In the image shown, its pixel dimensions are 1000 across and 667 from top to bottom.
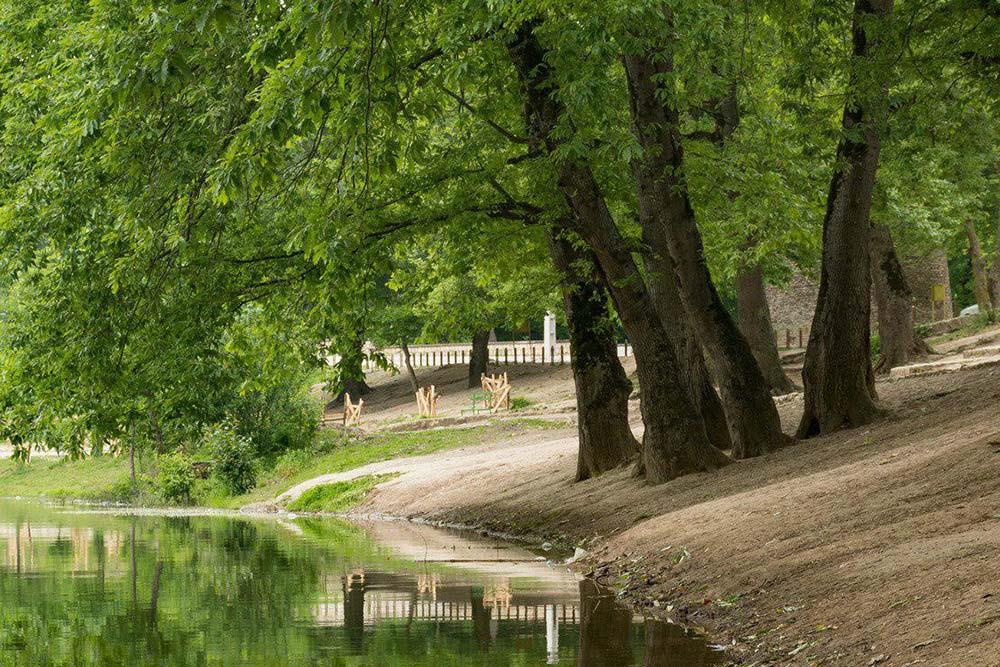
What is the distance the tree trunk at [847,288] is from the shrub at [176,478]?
2182cm

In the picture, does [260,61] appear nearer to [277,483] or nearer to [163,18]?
[163,18]

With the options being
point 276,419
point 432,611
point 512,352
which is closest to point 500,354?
point 512,352

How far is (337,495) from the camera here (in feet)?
107

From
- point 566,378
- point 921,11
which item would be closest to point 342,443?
point 566,378

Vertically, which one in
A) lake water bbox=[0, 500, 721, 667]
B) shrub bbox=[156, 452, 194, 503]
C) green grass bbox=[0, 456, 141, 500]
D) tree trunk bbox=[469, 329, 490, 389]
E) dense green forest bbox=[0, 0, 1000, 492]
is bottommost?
green grass bbox=[0, 456, 141, 500]

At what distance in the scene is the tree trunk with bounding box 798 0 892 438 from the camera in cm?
2042

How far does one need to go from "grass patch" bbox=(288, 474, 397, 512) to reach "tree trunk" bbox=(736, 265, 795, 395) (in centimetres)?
817

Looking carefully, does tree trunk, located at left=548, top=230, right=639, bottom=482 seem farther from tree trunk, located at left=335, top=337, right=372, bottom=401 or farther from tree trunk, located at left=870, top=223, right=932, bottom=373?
tree trunk, located at left=870, top=223, right=932, bottom=373

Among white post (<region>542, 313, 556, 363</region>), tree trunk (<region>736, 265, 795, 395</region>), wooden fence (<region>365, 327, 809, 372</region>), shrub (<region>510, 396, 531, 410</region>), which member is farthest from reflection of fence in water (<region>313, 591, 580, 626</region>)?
white post (<region>542, 313, 556, 363</region>)

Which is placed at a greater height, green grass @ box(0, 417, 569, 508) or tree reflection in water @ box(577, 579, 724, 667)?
tree reflection in water @ box(577, 579, 724, 667)

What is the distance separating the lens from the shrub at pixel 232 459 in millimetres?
38125

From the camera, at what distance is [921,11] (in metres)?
19.5

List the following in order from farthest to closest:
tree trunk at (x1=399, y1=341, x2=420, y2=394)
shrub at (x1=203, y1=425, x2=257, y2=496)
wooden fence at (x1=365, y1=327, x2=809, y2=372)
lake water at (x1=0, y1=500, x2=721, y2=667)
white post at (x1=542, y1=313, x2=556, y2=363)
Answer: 1. white post at (x1=542, y1=313, x2=556, y2=363)
2. tree trunk at (x1=399, y1=341, x2=420, y2=394)
3. wooden fence at (x1=365, y1=327, x2=809, y2=372)
4. shrub at (x1=203, y1=425, x2=257, y2=496)
5. lake water at (x1=0, y1=500, x2=721, y2=667)

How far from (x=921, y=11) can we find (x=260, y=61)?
34.7 ft
